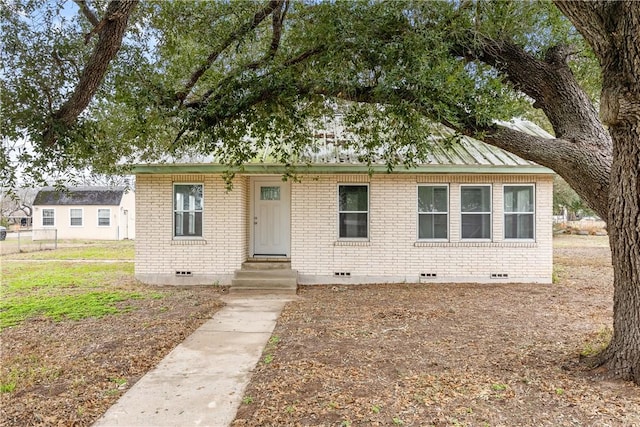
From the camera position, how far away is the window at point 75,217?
27453mm

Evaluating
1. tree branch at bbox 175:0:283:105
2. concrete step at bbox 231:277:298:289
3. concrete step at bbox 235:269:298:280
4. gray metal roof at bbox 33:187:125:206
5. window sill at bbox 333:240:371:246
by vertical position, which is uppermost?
tree branch at bbox 175:0:283:105

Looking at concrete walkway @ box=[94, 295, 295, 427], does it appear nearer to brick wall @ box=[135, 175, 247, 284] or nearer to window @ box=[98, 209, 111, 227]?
brick wall @ box=[135, 175, 247, 284]

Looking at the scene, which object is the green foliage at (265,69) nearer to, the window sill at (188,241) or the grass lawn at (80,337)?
the grass lawn at (80,337)

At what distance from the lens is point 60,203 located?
27422 millimetres

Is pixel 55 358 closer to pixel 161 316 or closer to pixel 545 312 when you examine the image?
pixel 161 316

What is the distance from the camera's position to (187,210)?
10.2 meters

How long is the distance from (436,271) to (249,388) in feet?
23.5

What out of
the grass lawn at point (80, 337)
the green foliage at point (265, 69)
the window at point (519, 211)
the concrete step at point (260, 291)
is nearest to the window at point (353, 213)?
the concrete step at point (260, 291)

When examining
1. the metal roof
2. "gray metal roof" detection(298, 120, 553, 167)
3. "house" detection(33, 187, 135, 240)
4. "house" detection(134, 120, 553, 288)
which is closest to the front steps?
"house" detection(134, 120, 553, 288)

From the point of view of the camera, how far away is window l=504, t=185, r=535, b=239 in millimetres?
10070

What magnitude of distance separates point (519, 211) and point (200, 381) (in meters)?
8.95

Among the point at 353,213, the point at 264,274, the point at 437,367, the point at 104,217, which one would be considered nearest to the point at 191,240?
the point at 264,274

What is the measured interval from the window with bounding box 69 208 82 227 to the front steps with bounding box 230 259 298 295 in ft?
75.3

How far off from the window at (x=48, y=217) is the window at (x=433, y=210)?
91.3ft
